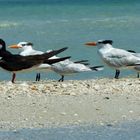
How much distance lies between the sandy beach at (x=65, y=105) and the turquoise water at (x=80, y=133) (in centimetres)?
21

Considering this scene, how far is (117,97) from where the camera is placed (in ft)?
33.5

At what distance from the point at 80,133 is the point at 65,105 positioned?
1.33 meters

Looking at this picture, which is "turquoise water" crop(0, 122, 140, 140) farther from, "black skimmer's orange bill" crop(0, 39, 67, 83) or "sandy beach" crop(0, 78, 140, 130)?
"black skimmer's orange bill" crop(0, 39, 67, 83)

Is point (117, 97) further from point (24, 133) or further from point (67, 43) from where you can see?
point (67, 43)

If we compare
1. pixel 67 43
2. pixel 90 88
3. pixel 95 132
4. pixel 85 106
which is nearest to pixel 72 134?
pixel 95 132

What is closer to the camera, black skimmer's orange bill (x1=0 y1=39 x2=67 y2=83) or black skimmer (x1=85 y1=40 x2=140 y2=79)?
black skimmer's orange bill (x1=0 y1=39 x2=67 y2=83)

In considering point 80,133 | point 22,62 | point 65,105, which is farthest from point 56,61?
point 80,133

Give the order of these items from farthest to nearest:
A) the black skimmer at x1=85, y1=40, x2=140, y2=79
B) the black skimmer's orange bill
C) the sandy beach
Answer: the black skimmer at x1=85, y1=40, x2=140, y2=79
the black skimmer's orange bill
the sandy beach

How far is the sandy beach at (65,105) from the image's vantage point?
891 cm

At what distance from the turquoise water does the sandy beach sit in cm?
21

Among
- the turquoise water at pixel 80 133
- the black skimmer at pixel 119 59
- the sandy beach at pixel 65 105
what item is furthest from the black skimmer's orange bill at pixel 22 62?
the turquoise water at pixel 80 133

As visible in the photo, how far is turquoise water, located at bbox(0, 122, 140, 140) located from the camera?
805 cm

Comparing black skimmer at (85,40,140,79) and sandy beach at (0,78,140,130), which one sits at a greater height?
black skimmer at (85,40,140,79)

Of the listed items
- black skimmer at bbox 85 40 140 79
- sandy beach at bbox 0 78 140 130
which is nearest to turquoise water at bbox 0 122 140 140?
sandy beach at bbox 0 78 140 130
